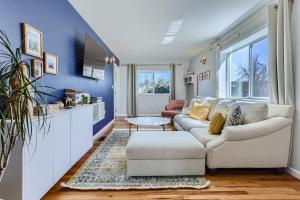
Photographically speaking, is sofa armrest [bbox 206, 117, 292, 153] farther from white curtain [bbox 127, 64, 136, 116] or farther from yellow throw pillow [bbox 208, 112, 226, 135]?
white curtain [bbox 127, 64, 136, 116]

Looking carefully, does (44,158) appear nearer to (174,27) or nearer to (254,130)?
(254,130)

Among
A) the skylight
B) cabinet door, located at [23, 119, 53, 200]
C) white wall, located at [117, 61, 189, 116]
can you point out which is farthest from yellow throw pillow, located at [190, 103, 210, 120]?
white wall, located at [117, 61, 189, 116]

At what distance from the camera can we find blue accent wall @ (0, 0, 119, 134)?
1.80 meters

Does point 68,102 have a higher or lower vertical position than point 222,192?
higher

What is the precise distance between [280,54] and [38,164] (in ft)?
9.37

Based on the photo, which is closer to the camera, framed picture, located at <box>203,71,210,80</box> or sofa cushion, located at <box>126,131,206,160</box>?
sofa cushion, located at <box>126,131,206,160</box>

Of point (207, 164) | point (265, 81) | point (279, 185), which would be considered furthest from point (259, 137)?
point (265, 81)

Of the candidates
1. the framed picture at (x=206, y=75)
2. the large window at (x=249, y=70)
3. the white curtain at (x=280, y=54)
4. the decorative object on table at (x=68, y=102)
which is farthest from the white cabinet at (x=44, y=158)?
the framed picture at (x=206, y=75)

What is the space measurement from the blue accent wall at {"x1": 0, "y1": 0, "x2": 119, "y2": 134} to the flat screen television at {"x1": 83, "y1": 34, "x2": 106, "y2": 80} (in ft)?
0.37

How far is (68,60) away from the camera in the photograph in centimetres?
298

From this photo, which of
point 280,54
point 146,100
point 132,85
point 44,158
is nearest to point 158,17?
point 280,54

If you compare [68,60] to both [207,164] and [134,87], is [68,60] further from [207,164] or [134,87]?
[134,87]

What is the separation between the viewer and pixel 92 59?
3705mm

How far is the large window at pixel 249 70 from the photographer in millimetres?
3457
